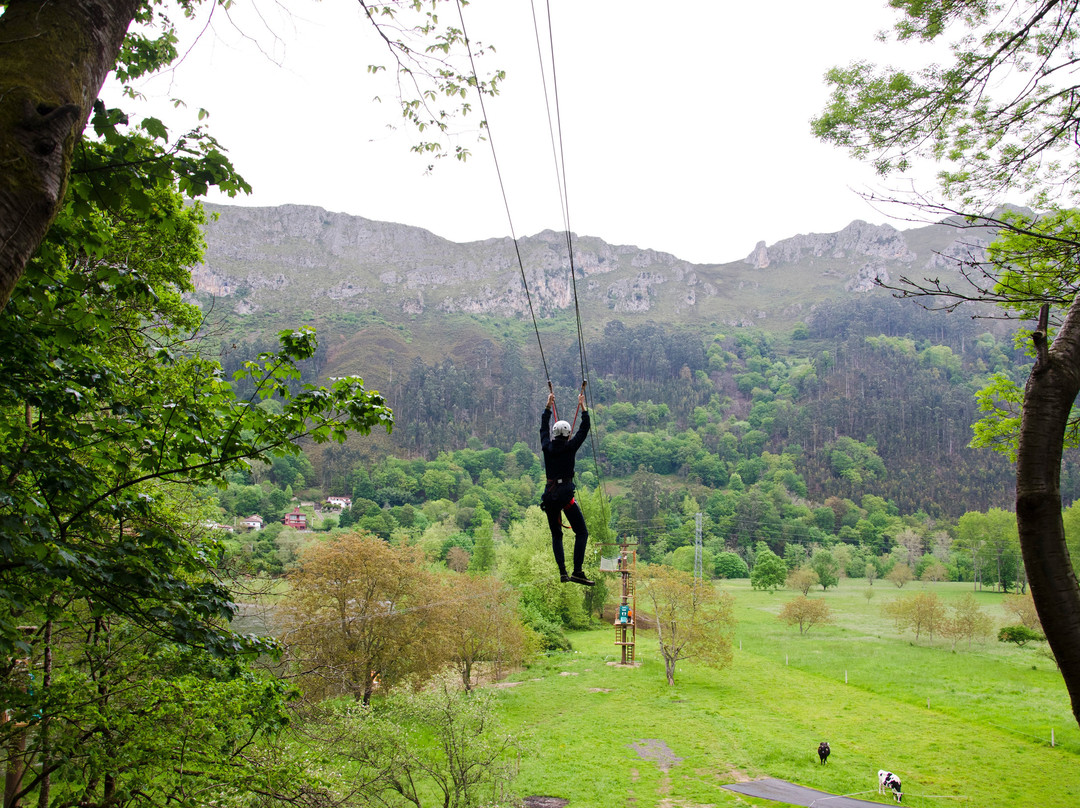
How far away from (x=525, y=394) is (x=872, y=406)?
9288 centimetres

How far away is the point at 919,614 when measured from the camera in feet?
170

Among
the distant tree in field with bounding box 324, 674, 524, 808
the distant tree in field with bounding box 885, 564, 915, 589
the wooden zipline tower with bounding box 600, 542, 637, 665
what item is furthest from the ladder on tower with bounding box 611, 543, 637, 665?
the distant tree in field with bounding box 885, 564, 915, 589

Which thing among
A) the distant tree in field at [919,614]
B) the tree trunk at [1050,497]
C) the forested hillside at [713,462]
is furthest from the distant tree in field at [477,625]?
the distant tree in field at [919,614]

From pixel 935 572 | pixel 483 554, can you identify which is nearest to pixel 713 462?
pixel 935 572

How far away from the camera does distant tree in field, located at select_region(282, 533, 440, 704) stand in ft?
90.3

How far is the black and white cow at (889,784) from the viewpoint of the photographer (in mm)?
24734

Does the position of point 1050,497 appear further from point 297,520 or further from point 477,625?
point 297,520

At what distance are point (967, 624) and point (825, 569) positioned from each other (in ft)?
93.3

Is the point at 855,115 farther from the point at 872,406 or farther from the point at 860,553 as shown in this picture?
the point at 872,406

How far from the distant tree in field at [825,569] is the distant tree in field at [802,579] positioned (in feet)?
5.30

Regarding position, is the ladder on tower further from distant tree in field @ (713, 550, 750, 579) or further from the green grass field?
distant tree in field @ (713, 550, 750, 579)

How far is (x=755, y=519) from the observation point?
4395 inches

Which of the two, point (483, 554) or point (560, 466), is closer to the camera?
point (560, 466)

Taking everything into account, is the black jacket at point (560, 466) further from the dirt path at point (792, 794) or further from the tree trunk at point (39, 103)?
the dirt path at point (792, 794)
